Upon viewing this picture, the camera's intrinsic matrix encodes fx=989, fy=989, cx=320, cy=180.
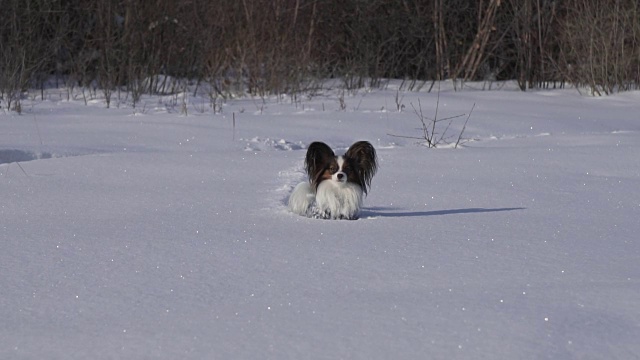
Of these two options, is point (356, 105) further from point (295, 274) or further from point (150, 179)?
point (295, 274)

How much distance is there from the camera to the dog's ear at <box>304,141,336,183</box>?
17.3ft

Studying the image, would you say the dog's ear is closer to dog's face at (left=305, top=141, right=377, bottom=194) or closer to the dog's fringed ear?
dog's face at (left=305, top=141, right=377, bottom=194)

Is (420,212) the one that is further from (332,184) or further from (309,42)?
(309,42)

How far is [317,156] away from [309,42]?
10306 mm

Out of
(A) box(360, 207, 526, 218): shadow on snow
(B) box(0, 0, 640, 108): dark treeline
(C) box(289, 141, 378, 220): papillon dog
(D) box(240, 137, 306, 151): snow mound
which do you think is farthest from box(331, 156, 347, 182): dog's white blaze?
(B) box(0, 0, 640, 108): dark treeline

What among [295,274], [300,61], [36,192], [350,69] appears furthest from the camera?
[350,69]

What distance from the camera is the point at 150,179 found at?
6.66 metres

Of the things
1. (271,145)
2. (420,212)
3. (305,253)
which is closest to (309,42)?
(271,145)

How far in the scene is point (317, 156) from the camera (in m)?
5.31

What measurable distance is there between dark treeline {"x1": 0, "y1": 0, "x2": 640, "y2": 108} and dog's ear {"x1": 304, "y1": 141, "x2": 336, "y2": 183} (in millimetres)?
8089

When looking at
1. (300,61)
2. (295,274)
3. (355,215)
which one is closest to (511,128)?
(300,61)

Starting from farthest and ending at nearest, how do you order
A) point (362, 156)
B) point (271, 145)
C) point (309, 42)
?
1. point (309, 42)
2. point (271, 145)
3. point (362, 156)

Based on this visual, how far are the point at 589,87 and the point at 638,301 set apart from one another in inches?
484

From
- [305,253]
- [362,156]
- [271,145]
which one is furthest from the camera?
[271,145]
